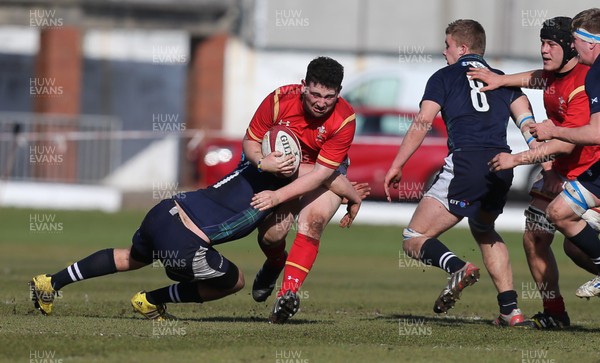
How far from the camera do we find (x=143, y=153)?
3112 centimetres

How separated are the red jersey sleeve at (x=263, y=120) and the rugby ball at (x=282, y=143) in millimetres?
218

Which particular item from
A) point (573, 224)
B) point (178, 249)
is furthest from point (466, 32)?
point (178, 249)

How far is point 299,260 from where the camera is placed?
9.86 meters

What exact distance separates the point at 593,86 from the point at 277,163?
2.48 metres

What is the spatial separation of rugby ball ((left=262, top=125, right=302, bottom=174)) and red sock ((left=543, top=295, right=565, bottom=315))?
8.14ft

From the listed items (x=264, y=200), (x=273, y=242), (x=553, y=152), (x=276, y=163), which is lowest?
(x=273, y=242)

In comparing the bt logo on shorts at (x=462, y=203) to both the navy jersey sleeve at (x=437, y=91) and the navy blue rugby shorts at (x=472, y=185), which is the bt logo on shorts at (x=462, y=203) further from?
the navy jersey sleeve at (x=437, y=91)

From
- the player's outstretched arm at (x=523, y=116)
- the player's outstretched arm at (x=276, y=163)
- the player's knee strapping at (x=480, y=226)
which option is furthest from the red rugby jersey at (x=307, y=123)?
the player's outstretched arm at (x=523, y=116)

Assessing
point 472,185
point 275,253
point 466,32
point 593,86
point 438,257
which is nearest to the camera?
point 593,86

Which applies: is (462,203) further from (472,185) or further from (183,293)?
(183,293)

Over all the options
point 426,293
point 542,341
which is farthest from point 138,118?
point 542,341

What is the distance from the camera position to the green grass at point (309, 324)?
8000mm

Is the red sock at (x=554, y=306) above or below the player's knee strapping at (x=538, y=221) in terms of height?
below

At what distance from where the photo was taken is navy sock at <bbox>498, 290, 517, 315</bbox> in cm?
1024
